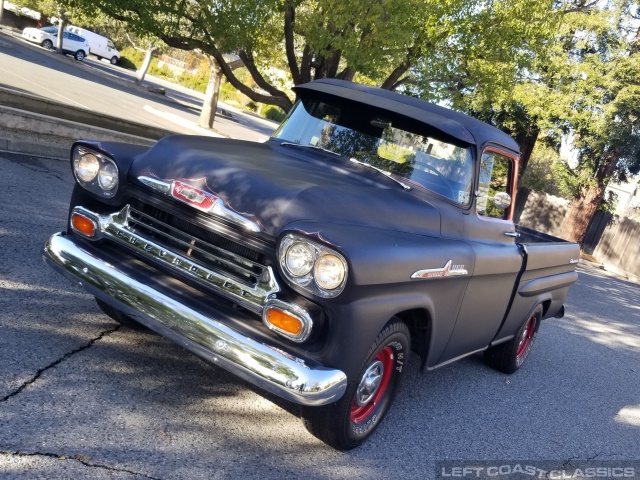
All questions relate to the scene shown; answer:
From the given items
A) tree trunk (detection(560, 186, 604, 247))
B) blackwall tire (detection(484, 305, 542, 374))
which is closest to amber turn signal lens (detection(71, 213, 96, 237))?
blackwall tire (detection(484, 305, 542, 374))

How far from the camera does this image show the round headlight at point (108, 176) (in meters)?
3.90

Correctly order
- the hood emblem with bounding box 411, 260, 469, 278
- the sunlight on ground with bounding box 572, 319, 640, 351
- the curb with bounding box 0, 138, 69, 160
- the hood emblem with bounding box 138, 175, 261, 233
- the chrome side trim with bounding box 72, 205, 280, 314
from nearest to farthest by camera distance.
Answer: the chrome side trim with bounding box 72, 205, 280, 314 → the hood emblem with bounding box 138, 175, 261, 233 → the hood emblem with bounding box 411, 260, 469, 278 → the curb with bounding box 0, 138, 69, 160 → the sunlight on ground with bounding box 572, 319, 640, 351

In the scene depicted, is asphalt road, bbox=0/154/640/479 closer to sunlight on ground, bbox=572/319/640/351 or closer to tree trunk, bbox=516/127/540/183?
sunlight on ground, bbox=572/319/640/351

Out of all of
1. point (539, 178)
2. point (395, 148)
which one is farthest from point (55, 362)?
point (539, 178)

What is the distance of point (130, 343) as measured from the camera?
4.38 m

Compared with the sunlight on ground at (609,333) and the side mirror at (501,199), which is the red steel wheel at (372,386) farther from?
the sunlight on ground at (609,333)

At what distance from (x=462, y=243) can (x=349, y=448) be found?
1514 millimetres

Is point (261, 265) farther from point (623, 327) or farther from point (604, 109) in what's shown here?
point (604, 109)

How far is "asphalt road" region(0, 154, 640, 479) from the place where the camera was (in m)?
3.18

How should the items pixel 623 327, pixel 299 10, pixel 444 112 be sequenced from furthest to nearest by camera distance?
pixel 299 10 < pixel 623 327 < pixel 444 112

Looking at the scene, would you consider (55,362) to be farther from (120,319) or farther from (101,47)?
(101,47)

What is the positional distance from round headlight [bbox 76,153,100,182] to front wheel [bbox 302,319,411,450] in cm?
188

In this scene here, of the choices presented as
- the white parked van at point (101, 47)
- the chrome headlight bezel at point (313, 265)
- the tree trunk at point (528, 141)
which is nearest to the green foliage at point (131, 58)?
the white parked van at point (101, 47)

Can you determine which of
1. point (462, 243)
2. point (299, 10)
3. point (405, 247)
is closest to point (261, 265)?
point (405, 247)
